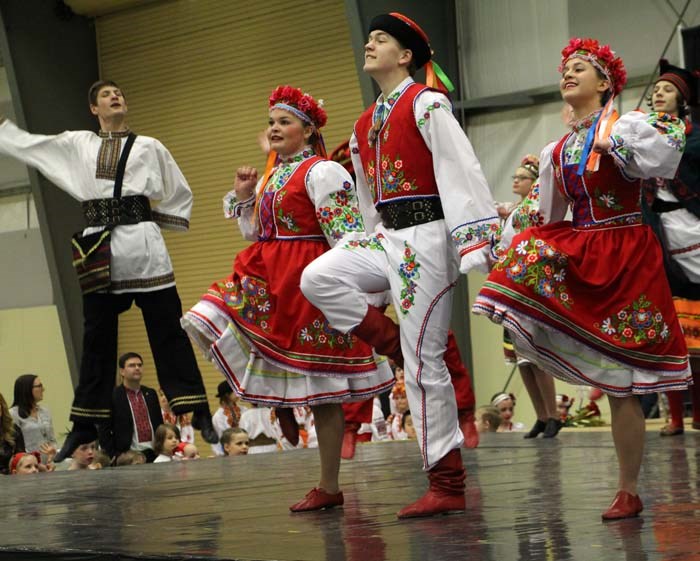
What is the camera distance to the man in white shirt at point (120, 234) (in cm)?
533

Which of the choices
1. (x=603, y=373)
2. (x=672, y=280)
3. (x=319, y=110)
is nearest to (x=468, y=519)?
(x=603, y=373)

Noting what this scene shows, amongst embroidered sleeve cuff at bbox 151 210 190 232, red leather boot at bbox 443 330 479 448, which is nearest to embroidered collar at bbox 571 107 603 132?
red leather boot at bbox 443 330 479 448

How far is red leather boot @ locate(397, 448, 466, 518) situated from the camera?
10.0 feet

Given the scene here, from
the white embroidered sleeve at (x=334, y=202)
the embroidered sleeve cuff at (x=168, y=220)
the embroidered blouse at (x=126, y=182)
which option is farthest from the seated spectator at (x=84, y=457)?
the white embroidered sleeve at (x=334, y=202)

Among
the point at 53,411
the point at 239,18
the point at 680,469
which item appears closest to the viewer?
the point at 680,469

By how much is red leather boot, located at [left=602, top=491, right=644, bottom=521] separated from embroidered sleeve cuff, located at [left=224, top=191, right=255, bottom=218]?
181 centimetres

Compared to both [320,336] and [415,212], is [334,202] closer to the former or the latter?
[320,336]

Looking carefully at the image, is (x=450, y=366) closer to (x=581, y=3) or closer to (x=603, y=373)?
(x=603, y=373)

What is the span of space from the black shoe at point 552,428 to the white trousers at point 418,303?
325 centimetres

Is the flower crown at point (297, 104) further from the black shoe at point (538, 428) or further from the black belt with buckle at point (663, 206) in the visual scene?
the black shoe at point (538, 428)

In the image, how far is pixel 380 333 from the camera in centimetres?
315

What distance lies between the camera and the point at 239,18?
10.5m

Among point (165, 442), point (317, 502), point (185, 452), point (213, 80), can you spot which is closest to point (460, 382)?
point (165, 442)

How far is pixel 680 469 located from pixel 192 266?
24.9 feet
